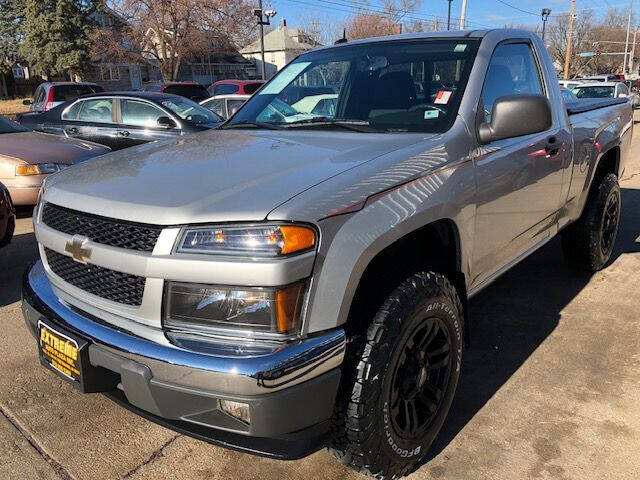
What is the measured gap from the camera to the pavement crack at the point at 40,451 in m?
2.49

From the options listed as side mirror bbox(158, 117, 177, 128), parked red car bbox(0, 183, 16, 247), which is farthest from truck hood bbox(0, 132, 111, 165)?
parked red car bbox(0, 183, 16, 247)

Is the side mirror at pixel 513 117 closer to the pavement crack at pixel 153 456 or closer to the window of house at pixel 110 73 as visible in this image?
the pavement crack at pixel 153 456

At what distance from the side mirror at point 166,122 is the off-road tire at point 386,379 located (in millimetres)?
6919

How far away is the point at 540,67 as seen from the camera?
3756 millimetres

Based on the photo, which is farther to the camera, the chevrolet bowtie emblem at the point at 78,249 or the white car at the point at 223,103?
the white car at the point at 223,103

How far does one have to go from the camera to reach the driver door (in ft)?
9.31

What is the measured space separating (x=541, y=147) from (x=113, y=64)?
132 ft

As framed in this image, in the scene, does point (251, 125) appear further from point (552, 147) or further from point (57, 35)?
point (57, 35)

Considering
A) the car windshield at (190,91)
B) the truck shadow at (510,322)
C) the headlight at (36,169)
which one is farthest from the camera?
the car windshield at (190,91)

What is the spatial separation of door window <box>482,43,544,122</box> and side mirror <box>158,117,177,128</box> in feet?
19.8

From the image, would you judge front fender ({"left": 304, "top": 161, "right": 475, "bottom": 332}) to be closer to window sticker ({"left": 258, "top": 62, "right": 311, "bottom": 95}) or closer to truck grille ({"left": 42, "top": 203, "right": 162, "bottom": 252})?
truck grille ({"left": 42, "top": 203, "right": 162, "bottom": 252})

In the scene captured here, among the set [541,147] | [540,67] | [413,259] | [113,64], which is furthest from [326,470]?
[113,64]

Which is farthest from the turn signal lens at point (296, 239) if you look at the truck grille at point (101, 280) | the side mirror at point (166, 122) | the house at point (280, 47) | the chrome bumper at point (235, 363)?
the house at point (280, 47)

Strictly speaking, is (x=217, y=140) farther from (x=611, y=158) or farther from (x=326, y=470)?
(x=611, y=158)
